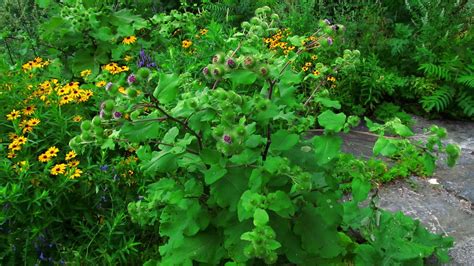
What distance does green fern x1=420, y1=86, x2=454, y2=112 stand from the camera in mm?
4414

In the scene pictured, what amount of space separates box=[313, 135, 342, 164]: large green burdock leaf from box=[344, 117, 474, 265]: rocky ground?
948 millimetres

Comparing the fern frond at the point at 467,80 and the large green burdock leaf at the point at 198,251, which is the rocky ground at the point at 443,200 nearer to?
the fern frond at the point at 467,80

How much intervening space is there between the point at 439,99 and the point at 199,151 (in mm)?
3049

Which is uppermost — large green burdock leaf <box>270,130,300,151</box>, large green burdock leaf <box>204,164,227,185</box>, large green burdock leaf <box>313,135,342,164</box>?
large green burdock leaf <box>313,135,342,164</box>

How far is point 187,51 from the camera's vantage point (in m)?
4.22

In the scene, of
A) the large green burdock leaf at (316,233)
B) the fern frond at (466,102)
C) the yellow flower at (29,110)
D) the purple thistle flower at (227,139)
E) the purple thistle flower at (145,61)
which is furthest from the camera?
the fern frond at (466,102)

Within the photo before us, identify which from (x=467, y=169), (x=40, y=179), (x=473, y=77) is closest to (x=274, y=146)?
(x=40, y=179)

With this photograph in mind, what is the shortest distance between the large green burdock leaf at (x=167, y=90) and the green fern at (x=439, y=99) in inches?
119

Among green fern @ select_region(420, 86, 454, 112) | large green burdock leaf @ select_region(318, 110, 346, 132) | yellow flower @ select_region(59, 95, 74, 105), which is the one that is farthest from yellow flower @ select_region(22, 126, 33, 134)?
green fern @ select_region(420, 86, 454, 112)

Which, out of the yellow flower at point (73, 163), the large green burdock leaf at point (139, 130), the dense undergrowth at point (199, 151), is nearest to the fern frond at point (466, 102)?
the dense undergrowth at point (199, 151)

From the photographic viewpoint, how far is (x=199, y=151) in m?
2.10

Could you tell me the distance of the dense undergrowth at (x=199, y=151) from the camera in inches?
76.8

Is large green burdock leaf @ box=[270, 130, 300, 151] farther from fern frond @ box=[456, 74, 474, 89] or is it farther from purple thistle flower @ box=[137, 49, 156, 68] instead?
fern frond @ box=[456, 74, 474, 89]

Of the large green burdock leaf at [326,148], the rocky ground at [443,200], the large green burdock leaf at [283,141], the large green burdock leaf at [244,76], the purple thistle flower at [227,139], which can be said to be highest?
the large green burdock leaf at [244,76]
